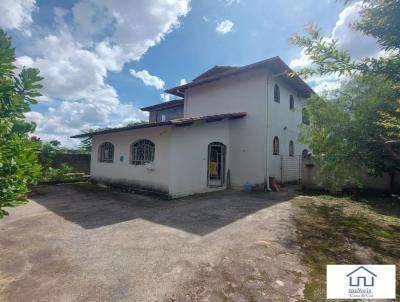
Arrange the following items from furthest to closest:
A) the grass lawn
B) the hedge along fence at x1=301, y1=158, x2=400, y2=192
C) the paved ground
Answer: the hedge along fence at x1=301, y1=158, x2=400, y2=192
the grass lawn
the paved ground

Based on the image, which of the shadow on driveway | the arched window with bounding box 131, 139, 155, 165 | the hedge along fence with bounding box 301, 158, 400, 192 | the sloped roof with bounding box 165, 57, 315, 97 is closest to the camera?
the shadow on driveway

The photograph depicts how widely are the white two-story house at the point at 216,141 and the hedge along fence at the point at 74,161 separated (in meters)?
5.73

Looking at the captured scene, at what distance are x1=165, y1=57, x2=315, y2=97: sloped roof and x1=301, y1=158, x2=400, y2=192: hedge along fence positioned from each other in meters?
4.92

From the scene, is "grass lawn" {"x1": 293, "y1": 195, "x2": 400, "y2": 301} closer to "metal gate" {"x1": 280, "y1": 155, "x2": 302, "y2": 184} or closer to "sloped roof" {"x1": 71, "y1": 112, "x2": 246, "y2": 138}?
"metal gate" {"x1": 280, "y1": 155, "x2": 302, "y2": 184}

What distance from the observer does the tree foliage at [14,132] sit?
7.85ft

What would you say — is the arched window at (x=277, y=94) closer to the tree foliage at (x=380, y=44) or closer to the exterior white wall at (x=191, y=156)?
the exterior white wall at (x=191, y=156)

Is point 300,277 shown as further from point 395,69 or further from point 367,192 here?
point 367,192

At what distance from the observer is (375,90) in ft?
27.2

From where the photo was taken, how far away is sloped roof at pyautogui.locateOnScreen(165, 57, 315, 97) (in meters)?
11.4

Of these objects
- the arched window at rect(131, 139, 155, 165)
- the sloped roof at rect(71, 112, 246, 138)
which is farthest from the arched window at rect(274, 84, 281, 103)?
the arched window at rect(131, 139, 155, 165)

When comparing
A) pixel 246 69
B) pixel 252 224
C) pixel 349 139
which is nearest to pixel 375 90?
pixel 349 139

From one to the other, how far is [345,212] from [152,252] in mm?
6905

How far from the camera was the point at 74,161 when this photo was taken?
61.8ft

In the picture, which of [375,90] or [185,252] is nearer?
[185,252]
